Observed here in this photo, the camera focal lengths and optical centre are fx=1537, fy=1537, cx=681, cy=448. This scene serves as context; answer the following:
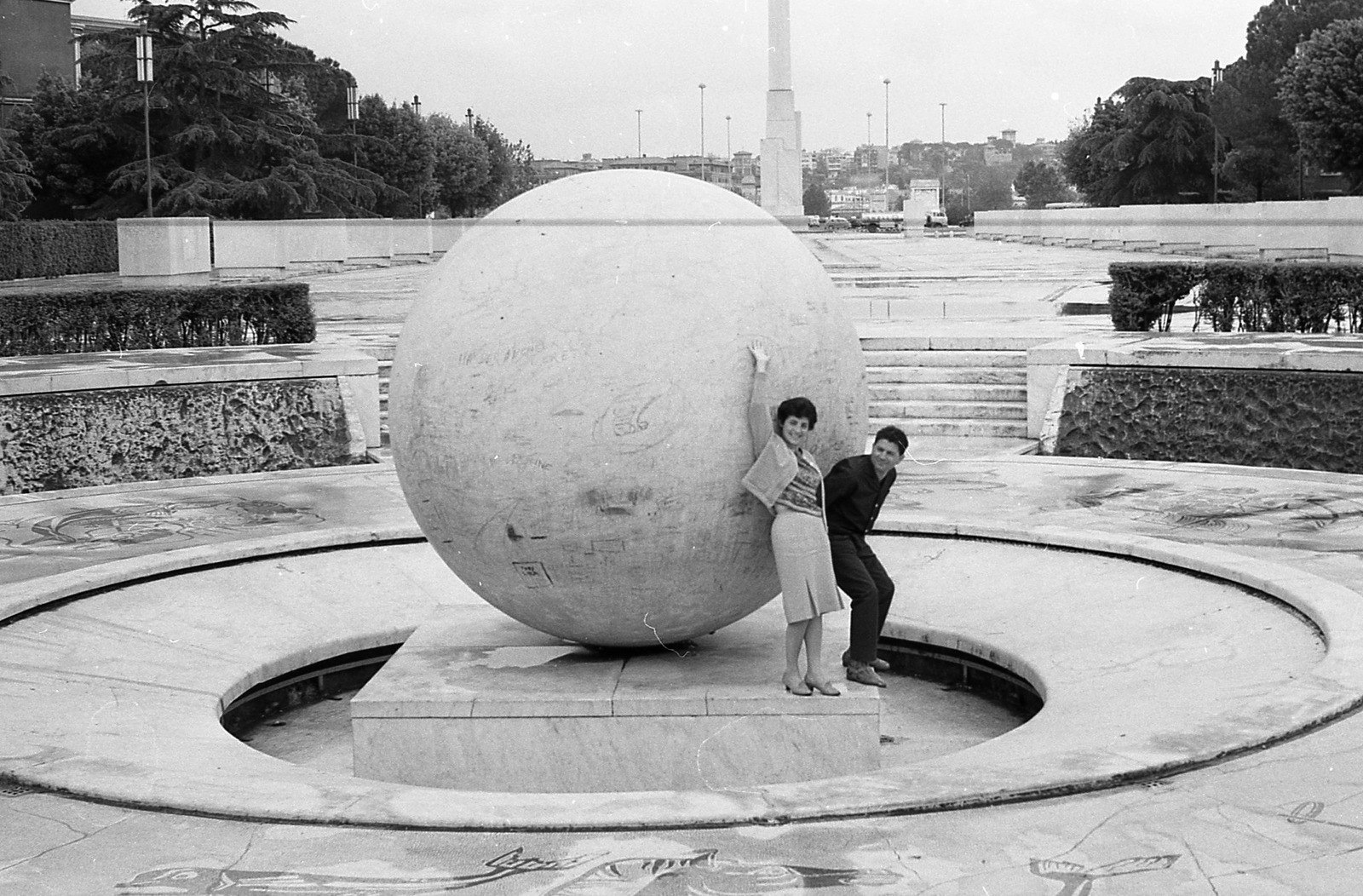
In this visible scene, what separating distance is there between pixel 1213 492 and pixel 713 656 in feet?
19.5

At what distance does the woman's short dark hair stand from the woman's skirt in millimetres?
393

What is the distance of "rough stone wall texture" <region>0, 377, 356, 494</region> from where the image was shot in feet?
Result: 43.9

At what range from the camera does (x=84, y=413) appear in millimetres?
13586

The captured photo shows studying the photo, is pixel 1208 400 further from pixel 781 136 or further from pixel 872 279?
pixel 781 136

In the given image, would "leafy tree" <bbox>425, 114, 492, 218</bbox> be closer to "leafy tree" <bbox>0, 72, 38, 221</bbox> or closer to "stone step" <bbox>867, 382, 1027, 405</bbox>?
"leafy tree" <bbox>0, 72, 38, 221</bbox>

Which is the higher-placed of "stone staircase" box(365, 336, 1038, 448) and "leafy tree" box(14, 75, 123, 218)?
"leafy tree" box(14, 75, 123, 218)

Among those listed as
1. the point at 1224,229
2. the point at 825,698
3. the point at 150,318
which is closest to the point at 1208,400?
the point at 825,698

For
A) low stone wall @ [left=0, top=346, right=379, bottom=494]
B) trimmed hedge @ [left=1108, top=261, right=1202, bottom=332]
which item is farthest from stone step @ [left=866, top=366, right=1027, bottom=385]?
low stone wall @ [left=0, top=346, right=379, bottom=494]

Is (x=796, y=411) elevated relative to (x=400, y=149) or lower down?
lower down

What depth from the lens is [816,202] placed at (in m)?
99.3

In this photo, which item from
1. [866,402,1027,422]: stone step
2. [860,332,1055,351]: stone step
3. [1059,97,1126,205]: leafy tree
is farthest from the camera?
[1059,97,1126,205]: leafy tree

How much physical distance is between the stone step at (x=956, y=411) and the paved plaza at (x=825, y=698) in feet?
7.09

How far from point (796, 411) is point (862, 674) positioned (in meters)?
A: 1.35

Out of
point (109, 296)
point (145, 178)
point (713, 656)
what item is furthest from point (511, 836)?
point (145, 178)
